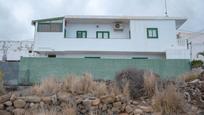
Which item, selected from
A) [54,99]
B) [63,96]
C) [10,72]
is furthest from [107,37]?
[54,99]

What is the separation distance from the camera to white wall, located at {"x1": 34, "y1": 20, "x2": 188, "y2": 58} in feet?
83.1

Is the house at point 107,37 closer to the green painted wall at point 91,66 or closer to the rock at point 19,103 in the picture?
the green painted wall at point 91,66

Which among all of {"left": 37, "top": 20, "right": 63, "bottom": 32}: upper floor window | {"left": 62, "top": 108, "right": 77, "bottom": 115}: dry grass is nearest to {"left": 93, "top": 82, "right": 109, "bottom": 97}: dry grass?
{"left": 62, "top": 108, "right": 77, "bottom": 115}: dry grass

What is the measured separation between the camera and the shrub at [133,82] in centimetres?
958

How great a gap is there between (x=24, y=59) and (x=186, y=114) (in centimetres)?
1269

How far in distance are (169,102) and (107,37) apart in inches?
755

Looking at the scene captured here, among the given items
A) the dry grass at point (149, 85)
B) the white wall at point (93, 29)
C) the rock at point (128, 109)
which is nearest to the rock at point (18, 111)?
the rock at point (128, 109)

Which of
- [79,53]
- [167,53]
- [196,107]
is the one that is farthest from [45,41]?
[196,107]

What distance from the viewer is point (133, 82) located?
9.86 m

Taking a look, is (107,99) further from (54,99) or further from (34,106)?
(34,106)

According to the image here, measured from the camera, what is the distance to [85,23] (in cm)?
2719

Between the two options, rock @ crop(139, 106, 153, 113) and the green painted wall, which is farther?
the green painted wall

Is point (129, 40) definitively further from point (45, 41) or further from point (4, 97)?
point (4, 97)

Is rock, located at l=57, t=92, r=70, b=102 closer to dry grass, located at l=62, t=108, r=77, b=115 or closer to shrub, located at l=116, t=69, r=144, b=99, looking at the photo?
dry grass, located at l=62, t=108, r=77, b=115
